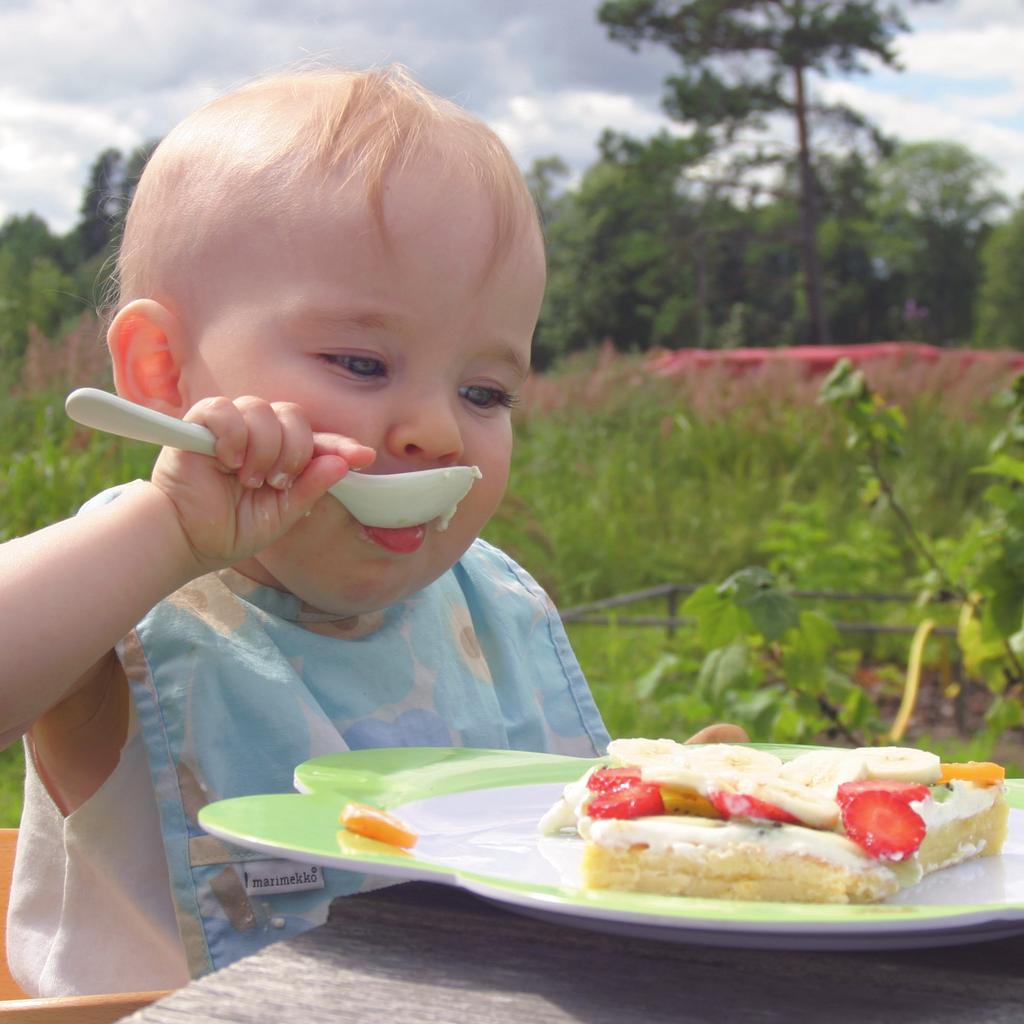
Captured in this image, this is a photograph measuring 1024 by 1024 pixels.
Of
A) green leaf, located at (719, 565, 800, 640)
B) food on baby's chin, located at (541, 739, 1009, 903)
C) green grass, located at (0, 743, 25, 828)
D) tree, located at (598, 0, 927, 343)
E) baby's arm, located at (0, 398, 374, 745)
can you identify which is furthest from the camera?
tree, located at (598, 0, 927, 343)

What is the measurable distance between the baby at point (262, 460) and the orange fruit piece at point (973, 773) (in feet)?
1.98

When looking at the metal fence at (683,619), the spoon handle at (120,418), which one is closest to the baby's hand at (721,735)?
the spoon handle at (120,418)

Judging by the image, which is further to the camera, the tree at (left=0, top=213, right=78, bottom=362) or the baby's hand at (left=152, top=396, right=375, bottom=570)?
the tree at (left=0, top=213, right=78, bottom=362)

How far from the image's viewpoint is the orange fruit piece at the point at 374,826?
2.99ft

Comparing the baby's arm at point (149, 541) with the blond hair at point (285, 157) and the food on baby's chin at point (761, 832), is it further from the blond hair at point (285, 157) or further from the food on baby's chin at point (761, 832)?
the food on baby's chin at point (761, 832)

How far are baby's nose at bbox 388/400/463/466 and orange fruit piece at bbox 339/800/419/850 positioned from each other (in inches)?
21.2

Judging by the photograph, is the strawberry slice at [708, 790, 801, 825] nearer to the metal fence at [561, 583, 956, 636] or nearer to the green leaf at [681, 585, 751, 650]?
the green leaf at [681, 585, 751, 650]

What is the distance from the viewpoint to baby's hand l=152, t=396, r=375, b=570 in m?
1.22

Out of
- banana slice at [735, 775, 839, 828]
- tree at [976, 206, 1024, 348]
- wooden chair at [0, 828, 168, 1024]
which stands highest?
tree at [976, 206, 1024, 348]

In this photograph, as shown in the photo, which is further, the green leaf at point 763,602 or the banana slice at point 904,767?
the green leaf at point 763,602

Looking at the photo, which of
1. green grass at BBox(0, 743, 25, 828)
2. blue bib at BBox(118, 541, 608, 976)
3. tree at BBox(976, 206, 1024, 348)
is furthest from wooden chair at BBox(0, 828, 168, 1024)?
tree at BBox(976, 206, 1024, 348)

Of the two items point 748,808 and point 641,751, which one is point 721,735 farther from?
point 748,808

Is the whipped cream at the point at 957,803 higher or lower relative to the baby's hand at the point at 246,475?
lower

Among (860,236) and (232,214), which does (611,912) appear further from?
(860,236)
